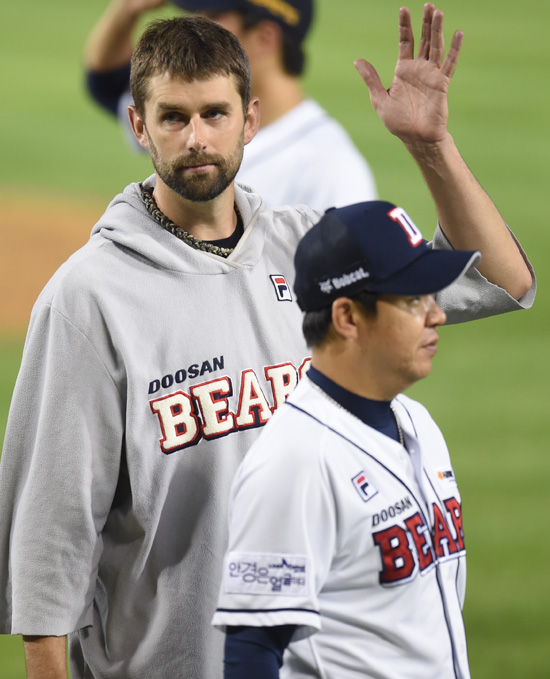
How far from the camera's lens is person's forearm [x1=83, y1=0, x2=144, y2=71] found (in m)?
4.89

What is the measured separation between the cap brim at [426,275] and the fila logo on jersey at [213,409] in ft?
1.36

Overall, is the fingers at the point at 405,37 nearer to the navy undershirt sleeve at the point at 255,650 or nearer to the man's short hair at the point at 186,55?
the man's short hair at the point at 186,55

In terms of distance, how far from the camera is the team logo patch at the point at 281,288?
2035 mm

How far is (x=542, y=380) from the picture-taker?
6.51 meters

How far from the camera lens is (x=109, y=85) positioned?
511 centimetres

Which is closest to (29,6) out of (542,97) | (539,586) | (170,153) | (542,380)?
(542,97)

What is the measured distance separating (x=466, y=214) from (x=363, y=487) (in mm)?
700

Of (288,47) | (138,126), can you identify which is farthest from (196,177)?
(288,47)

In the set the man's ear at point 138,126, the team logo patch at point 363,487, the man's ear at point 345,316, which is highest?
the man's ear at point 138,126

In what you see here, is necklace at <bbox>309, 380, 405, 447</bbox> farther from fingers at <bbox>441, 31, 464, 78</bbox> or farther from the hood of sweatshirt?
fingers at <bbox>441, 31, 464, 78</bbox>

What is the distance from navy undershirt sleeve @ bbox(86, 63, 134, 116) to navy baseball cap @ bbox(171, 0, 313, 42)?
2.72ft

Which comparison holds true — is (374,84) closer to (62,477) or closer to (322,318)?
(322,318)

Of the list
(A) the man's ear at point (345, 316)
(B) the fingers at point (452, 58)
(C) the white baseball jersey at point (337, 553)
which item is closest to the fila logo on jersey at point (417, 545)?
(C) the white baseball jersey at point (337, 553)

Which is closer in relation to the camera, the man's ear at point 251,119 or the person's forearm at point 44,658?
the person's forearm at point 44,658
